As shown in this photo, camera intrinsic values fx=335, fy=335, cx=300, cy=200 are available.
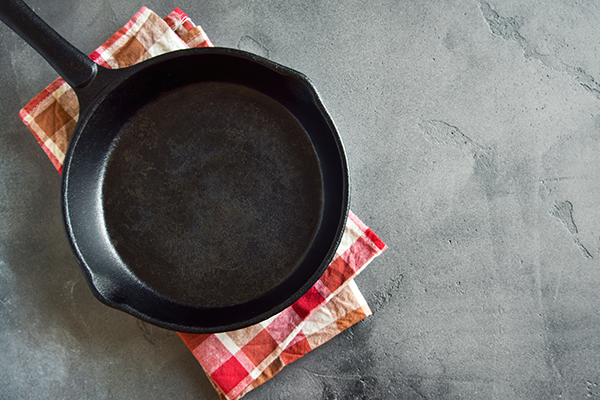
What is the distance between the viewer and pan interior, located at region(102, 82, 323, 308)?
31.6 inches

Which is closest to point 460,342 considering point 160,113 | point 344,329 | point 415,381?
point 415,381

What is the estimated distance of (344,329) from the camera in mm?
846

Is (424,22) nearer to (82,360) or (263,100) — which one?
(263,100)

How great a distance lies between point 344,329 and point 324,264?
11.1 inches

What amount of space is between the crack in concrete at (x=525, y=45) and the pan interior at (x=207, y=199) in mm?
622

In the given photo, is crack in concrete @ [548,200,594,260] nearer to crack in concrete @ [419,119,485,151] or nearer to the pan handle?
crack in concrete @ [419,119,485,151]

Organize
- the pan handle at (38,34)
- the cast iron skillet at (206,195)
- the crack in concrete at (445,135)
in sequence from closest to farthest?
the pan handle at (38,34)
the cast iron skillet at (206,195)
the crack in concrete at (445,135)

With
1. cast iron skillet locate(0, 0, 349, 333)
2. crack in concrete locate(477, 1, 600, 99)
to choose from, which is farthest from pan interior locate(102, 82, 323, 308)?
crack in concrete locate(477, 1, 600, 99)

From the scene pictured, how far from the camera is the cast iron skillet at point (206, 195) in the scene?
0.80 meters

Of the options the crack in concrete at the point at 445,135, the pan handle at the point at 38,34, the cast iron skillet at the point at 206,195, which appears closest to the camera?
the pan handle at the point at 38,34

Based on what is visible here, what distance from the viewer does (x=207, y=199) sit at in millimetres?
807

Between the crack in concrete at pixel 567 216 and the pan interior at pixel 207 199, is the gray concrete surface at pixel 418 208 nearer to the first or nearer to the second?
the crack in concrete at pixel 567 216

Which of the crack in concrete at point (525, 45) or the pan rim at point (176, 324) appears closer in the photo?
the pan rim at point (176, 324)

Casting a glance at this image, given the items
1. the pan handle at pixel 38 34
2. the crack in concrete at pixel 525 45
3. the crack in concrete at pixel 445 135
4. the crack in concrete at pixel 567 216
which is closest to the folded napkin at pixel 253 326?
the pan handle at pixel 38 34
